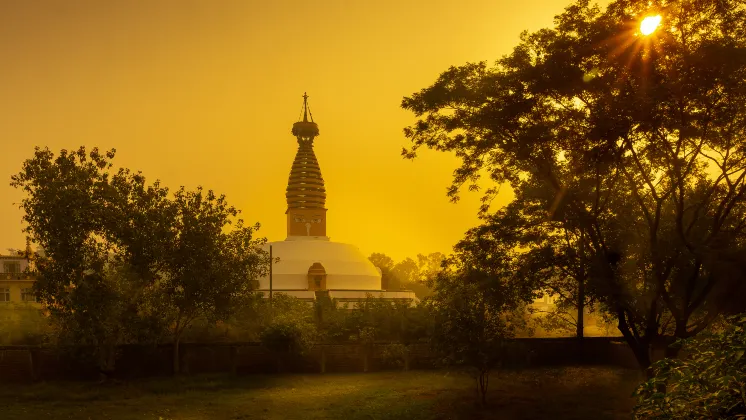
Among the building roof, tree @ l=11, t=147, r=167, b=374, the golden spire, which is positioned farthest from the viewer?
the golden spire

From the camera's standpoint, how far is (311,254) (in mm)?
64250

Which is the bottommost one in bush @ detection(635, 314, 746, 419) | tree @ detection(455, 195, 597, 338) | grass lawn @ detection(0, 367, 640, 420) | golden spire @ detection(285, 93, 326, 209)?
grass lawn @ detection(0, 367, 640, 420)

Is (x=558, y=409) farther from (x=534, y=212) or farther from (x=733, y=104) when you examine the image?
(x=733, y=104)

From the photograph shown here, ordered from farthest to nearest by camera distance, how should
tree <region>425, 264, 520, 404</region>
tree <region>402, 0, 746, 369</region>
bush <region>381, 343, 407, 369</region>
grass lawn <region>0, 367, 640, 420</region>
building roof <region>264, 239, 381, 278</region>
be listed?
building roof <region>264, 239, 381, 278</region>, bush <region>381, 343, 407, 369</region>, tree <region>425, 264, 520, 404</region>, grass lawn <region>0, 367, 640, 420</region>, tree <region>402, 0, 746, 369</region>

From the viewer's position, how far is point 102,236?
89.7ft

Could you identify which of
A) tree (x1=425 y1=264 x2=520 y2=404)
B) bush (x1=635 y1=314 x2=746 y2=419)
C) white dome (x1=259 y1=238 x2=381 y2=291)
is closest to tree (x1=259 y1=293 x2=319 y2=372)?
tree (x1=425 y1=264 x2=520 y2=404)

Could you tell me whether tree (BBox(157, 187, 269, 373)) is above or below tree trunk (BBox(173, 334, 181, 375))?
above

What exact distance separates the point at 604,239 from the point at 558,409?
5817mm

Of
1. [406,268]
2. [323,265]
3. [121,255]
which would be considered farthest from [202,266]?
[406,268]

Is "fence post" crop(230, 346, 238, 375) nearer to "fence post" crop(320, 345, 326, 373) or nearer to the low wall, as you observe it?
the low wall

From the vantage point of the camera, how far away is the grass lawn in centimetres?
2053

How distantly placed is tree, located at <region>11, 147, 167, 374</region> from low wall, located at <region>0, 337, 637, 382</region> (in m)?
1.11

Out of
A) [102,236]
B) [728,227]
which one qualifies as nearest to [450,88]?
[728,227]

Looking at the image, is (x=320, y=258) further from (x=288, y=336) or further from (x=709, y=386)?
(x=709, y=386)
